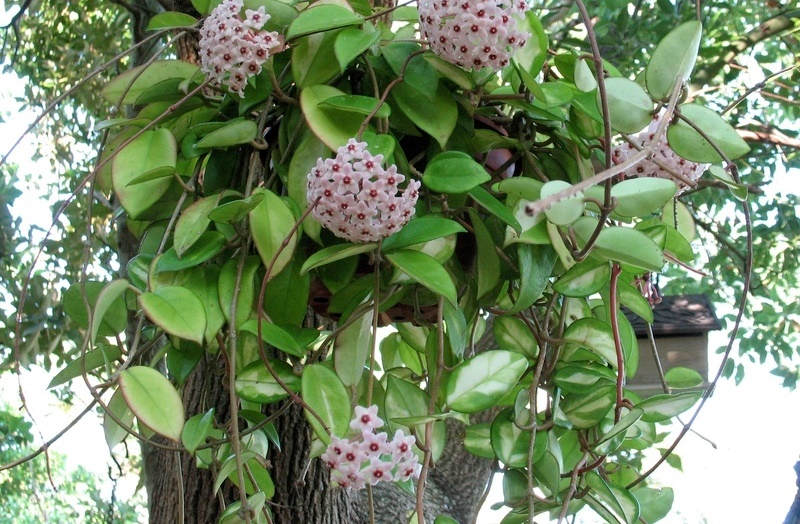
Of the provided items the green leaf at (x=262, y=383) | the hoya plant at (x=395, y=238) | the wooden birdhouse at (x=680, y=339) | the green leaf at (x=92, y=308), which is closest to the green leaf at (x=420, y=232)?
the hoya plant at (x=395, y=238)

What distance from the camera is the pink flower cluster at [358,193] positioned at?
48 centimetres

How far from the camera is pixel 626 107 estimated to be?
0.52 meters

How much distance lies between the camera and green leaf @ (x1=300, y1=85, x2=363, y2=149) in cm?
54

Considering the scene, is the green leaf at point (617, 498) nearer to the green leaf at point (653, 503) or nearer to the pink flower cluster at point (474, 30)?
the green leaf at point (653, 503)

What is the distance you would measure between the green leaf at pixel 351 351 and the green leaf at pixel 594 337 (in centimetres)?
14

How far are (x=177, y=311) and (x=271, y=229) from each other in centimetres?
8

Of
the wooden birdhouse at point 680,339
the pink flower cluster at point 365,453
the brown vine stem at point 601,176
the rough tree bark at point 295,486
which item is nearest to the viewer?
the brown vine stem at point 601,176

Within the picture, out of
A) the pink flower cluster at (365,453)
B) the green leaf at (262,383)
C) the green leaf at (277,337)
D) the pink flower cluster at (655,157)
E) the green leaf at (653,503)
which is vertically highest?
the pink flower cluster at (655,157)

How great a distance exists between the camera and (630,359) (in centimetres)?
62

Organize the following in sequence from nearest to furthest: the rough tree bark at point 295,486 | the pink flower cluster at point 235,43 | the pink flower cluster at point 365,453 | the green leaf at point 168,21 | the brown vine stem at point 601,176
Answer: the brown vine stem at point 601,176 → the pink flower cluster at point 365,453 → the pink flower cluster at point 235,43 → the green leaf at point 168,21 → the rough tree bark at point 295,486

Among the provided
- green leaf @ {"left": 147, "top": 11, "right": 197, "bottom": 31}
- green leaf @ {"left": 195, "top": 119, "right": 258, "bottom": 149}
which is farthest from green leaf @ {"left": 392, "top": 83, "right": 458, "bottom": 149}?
green leaf @ {"left": 147, "top": 11, "right": 197, "bottom": 31}

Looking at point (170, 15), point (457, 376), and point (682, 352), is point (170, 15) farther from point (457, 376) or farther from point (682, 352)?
point (682, 352)

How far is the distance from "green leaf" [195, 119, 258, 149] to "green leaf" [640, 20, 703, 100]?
0.86ft

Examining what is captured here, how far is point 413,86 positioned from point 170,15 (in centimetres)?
24
